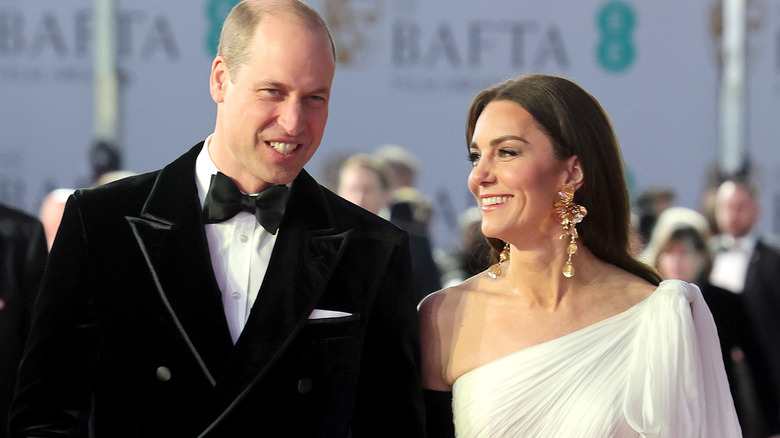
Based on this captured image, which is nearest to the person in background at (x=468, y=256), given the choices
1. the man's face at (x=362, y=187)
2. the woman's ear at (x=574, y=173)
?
the woman's ear at (x=574, y=173)

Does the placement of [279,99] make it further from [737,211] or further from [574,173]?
[737,211]

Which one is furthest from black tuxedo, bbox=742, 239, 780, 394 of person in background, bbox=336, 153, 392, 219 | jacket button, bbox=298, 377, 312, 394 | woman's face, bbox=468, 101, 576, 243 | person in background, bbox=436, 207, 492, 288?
jacket button, bbox=298, 377, 312, 394

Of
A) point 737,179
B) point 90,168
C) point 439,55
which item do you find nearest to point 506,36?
point 439,55

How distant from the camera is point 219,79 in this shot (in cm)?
260

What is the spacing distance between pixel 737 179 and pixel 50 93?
465 centimetres

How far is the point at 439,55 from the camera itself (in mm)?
8148

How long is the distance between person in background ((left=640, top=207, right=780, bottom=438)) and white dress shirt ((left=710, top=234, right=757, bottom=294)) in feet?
3.54

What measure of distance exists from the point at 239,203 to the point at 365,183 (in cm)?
316

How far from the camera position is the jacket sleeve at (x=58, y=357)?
7.95 feet

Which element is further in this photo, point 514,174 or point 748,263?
point 748,263

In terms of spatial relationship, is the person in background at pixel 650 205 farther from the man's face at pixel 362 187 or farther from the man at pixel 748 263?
the man's face at pixel 362 187

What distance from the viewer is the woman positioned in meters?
2.92

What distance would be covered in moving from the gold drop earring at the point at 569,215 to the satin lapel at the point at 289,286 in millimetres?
659

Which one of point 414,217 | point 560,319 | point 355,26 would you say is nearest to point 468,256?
point 414,217
